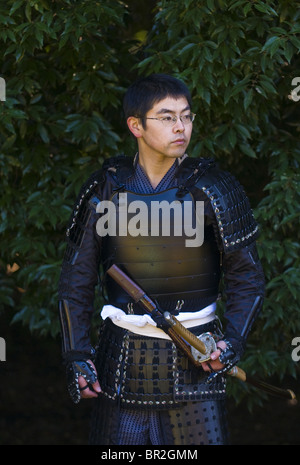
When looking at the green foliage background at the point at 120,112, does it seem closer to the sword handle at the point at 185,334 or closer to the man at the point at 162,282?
the man at the point at 162,282

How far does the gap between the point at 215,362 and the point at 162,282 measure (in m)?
0.39

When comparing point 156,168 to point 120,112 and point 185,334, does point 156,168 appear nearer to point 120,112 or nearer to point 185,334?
point 185,334

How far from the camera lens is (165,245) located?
3666 millimetres

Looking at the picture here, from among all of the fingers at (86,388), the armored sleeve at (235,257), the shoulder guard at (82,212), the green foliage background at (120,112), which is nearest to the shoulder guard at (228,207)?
the armored sleeve at (235,257)

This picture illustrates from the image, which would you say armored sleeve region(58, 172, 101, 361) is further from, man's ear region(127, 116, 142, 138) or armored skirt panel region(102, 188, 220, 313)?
man's ear region(127, 116, 142, 138)

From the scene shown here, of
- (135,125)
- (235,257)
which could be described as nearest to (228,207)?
(235,257)

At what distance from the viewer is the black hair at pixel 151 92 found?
3617mm

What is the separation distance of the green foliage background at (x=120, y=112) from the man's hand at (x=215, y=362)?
1644 millimetres

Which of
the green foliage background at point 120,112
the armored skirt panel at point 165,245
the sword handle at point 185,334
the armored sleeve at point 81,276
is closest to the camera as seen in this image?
the sword handle at point 185,334

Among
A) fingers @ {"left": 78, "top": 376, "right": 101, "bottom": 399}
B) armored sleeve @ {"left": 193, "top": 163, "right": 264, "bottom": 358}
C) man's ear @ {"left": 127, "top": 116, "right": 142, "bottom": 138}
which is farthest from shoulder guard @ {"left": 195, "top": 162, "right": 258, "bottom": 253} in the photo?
fingers @ {"left": 78, "top": 376, "right": 101, "bottom": 399}

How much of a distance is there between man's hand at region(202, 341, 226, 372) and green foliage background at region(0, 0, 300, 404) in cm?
164

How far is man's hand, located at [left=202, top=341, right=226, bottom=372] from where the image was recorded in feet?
11.7

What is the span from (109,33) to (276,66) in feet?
3.83

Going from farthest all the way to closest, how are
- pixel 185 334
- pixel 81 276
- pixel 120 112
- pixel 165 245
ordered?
1. pixel 120 112
2. pixel 81 276
3. pixel 165 245
4. pixel 185 334
